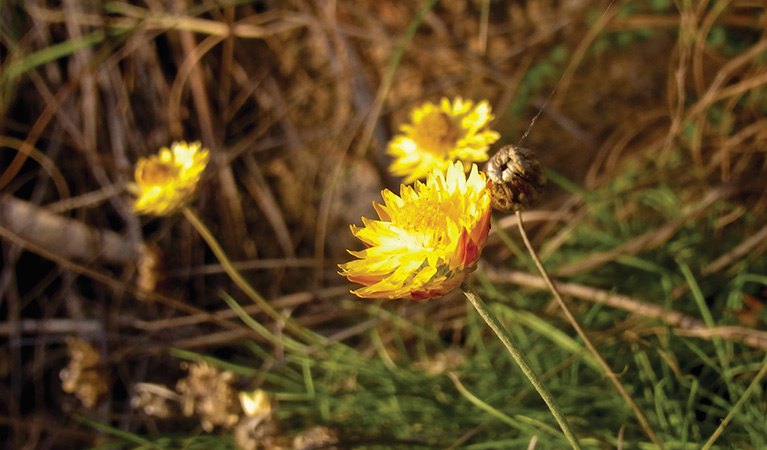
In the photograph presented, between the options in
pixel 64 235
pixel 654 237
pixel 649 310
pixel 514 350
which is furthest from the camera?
pixel 64 235

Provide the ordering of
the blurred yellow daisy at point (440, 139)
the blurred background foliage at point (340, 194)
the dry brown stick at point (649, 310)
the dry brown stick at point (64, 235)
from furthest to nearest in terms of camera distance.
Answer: the dry brown stick at point (64, 235), the blurred background foliage at point (340, 194), the blurred yellow daisy at point (440, 139), the dry brown stick at point (649, 310)

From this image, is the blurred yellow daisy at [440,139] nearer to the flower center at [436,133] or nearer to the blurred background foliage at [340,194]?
the flower center at [436,133]

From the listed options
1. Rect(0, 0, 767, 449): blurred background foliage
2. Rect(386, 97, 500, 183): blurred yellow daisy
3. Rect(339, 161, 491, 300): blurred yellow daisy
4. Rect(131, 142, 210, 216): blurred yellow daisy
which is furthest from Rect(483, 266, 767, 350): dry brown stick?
Rect(131, 142, 210, 216): blurred yellow daisy

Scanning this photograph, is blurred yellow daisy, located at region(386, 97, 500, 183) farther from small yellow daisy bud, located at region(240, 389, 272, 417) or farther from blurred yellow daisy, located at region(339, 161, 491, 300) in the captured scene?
small yellow daisy bud, located at region(240, 389, 272, 417)

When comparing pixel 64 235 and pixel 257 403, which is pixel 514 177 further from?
pixel 64 235

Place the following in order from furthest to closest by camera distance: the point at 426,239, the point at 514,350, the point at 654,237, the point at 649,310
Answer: the point at 654,237
the point at 649,310
the point at 426,239
the point at 514,350

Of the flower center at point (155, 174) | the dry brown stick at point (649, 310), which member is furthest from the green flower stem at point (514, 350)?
the flower center at point (155, 174)

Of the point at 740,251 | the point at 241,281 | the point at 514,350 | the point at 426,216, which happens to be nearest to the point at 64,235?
the point at 241,281
